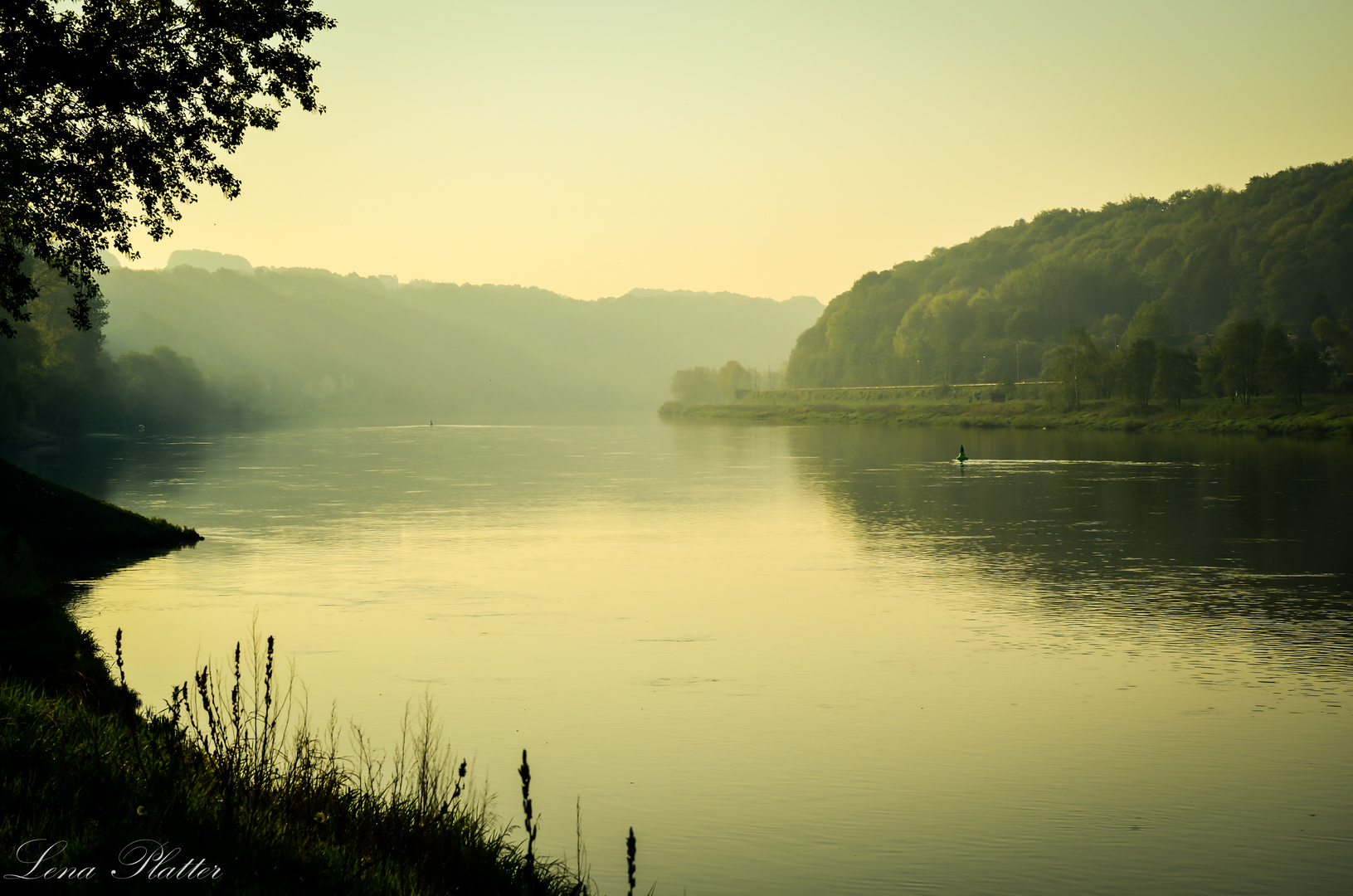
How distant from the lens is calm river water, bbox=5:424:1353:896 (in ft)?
48.3

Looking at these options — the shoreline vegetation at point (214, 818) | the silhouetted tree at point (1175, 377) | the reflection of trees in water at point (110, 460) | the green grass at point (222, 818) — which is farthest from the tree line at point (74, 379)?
the silhouetted tree at point (1175, 377)

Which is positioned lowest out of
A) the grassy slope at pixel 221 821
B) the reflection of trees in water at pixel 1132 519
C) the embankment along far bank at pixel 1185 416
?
the reflection of trees in water at pixel 1132 519

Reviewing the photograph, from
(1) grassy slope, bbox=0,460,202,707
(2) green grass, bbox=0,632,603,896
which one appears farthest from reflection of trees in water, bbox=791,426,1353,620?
(1) grassy slope, bbox=0,460,202,707

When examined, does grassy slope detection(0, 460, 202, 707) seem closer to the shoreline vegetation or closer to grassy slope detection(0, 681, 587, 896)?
the shoreline vegetation

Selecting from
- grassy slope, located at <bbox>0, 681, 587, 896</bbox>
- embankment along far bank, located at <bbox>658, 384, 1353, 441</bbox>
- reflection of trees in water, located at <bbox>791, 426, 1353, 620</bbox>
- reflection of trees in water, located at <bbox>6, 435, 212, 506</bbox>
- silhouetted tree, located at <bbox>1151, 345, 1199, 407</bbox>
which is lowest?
reflection of trees in water, located at <bbox>791, 426, 1353, 620</bbox>

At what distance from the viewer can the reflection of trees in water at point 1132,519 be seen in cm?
3366

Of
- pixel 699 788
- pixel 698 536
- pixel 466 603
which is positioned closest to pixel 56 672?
pixel 699 788

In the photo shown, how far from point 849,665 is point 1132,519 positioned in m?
32.6

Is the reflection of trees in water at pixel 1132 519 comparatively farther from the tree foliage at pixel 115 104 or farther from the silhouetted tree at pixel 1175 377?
the silhouetted tree at pixel 1175 377

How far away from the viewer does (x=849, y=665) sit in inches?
982

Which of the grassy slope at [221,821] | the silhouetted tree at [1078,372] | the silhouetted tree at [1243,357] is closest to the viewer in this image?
the grassy slope at [221,821]

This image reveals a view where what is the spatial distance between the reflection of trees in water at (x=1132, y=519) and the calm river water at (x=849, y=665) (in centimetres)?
33

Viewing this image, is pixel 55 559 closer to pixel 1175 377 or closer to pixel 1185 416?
pixel 1185 416

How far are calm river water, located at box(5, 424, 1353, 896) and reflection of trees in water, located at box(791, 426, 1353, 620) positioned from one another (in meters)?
0.33
